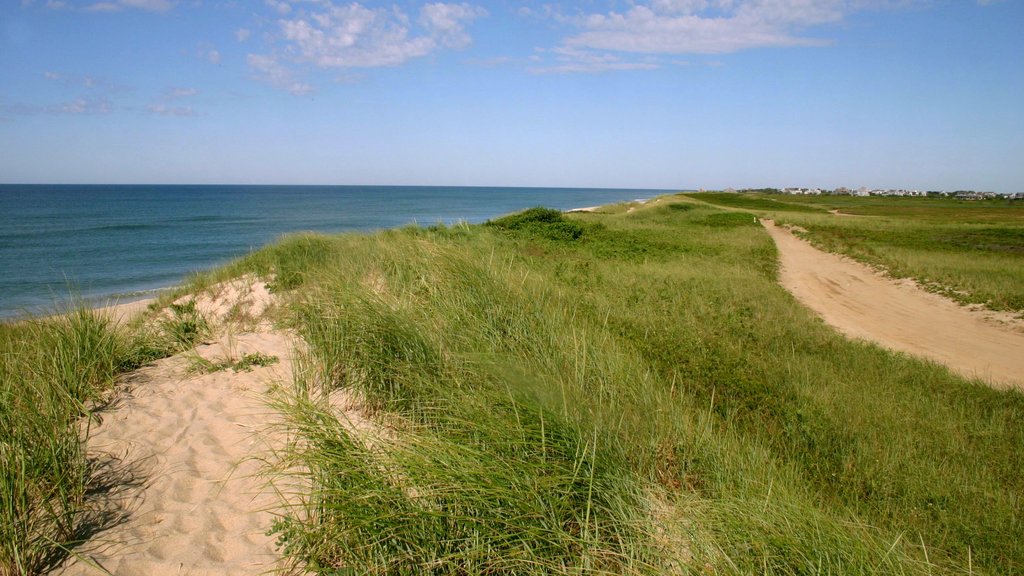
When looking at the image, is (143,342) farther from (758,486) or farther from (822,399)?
(822,399)

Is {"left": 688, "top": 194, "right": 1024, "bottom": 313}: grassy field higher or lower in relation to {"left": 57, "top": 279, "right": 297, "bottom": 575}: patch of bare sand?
higher

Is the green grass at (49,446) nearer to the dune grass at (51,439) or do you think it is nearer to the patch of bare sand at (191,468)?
the dune grass at (51,439)

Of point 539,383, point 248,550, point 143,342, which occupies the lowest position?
point 248,550

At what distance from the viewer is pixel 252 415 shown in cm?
464

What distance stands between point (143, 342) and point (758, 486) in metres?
6.59

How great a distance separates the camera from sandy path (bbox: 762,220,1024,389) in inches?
317

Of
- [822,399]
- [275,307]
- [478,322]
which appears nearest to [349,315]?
[478,322]

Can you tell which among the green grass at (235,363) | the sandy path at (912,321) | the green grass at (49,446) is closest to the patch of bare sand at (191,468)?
the green grass at (235,363)

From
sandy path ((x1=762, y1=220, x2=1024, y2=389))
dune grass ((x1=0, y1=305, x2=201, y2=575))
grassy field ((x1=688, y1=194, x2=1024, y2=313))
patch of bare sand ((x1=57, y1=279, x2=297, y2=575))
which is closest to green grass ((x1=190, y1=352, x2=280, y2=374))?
patch of bare sand ((x1=57, y1=279, x2=297, y2=575))

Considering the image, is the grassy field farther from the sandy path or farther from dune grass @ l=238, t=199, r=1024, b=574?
dune grass @ l=238, t=199, r=1024, b=574

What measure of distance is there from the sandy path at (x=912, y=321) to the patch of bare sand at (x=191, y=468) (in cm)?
882

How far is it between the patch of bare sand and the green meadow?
23 centimetres

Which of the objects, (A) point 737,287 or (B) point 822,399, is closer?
(B) point 822,399

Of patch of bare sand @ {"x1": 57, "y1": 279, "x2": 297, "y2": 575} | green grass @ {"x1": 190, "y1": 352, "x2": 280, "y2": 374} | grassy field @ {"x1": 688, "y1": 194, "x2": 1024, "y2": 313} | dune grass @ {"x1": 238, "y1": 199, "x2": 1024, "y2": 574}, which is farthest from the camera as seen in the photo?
grassy field @ {"x1": 688, "y1": 194, "x2": 1024, "y2": 313}
